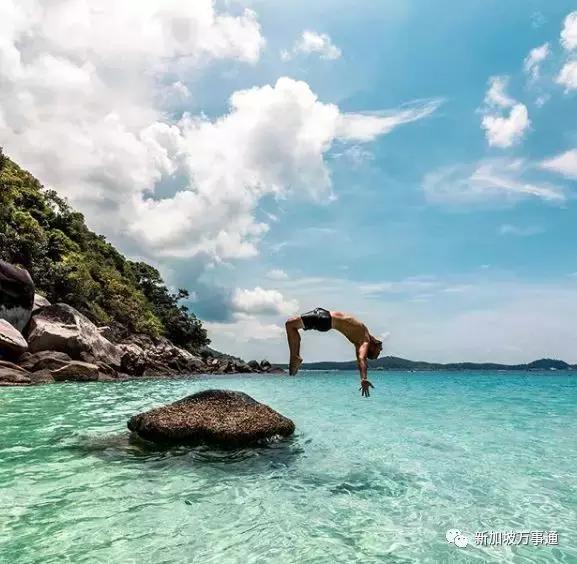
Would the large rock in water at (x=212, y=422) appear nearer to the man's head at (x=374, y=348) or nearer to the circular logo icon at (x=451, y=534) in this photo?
the man's head at (x=374, y=348)

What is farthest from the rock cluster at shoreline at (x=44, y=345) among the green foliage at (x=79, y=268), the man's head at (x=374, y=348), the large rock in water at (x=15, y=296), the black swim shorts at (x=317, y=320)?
the man's head at (x=374, y=348)

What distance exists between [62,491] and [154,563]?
3148mm

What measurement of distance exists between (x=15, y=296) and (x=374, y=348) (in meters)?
28.4

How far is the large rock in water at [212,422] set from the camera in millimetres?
11031

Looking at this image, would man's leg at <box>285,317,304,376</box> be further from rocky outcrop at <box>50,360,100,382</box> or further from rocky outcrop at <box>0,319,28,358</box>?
rocky outcrop at <box>50,360,100,382</box>

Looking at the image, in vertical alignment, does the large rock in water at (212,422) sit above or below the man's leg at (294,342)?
below

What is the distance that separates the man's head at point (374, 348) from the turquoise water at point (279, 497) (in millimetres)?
2364

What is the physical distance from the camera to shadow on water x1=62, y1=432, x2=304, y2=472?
382 inches

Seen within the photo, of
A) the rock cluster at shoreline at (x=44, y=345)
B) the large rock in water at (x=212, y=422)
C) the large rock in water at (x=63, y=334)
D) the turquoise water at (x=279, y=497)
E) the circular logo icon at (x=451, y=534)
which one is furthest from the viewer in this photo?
the large rock in water at (x=63, y=334)

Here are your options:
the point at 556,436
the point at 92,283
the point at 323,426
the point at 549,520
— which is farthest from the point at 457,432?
the point at 92,283

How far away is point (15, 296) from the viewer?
30.3 m

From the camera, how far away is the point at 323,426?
15.7 m

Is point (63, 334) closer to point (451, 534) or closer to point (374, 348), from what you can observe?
point (374, 348)

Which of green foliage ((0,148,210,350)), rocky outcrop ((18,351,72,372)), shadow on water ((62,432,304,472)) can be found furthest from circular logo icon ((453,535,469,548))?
green foliage ((0,148,210,350))
